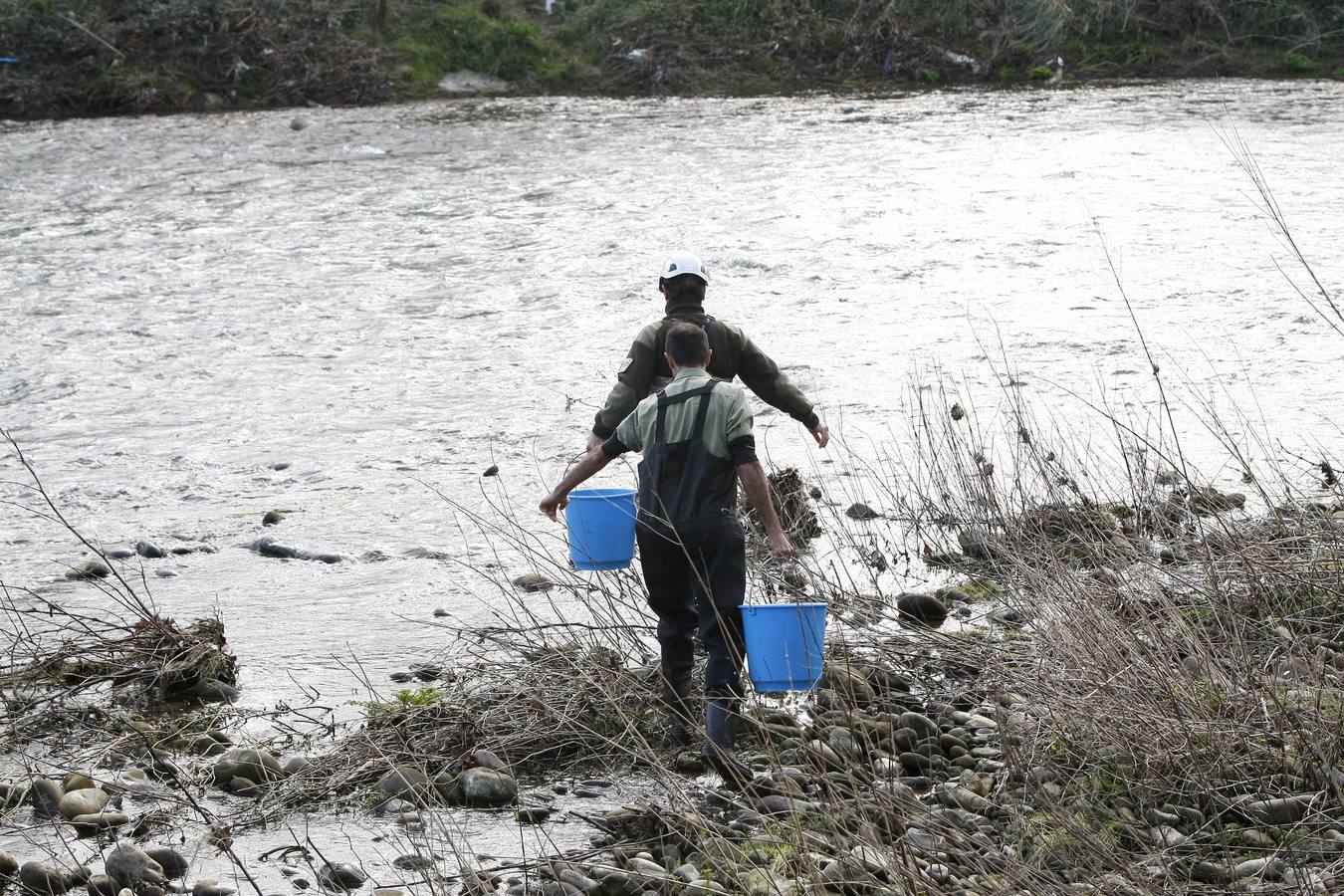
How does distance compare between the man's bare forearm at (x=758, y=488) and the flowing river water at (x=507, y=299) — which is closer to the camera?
the man's bare forearm at (x=758, y=488)

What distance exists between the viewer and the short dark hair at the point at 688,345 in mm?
5512

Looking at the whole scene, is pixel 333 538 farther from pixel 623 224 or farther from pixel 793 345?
pixel 623 224

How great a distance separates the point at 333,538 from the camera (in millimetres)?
8906

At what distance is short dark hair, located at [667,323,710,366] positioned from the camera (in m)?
5.51

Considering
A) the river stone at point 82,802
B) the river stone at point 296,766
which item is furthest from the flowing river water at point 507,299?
the river stone at point 82,802

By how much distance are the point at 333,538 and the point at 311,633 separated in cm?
153

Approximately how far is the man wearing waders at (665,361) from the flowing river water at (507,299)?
1487 mm

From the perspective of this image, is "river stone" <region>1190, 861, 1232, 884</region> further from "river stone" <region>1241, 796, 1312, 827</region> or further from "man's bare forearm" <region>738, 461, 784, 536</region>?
"man's bare forearm" <region>738, 461, 784, 536</region>

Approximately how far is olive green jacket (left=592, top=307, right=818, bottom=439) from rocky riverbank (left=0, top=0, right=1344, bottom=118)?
22.7 metres

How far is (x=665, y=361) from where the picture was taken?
6406mm

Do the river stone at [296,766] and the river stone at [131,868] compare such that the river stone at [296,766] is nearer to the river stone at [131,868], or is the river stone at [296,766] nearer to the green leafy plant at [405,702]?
the green leafy plant at [405,702]

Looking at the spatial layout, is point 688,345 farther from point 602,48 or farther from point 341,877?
point 602,48

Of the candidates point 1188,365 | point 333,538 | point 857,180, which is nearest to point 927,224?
point 857,180

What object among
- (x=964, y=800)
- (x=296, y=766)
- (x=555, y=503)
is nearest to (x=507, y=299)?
(x=555, y=503)
